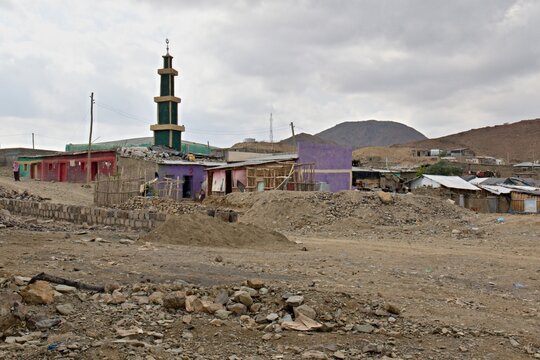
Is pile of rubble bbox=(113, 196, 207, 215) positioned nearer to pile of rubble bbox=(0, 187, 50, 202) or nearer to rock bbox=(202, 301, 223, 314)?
pile of rubble bbox=(0, 187, 50, 202)

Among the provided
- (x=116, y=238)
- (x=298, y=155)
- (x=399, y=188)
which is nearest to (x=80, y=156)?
(x=298, y=155)

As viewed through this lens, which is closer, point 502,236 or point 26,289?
point 26,289

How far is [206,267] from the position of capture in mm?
8469

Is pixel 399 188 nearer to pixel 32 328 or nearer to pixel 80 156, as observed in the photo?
pixel 80 156

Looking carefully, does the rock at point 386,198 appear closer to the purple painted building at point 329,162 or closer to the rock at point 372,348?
the purple painted building at point 329,162

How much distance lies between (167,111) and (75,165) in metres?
9.11

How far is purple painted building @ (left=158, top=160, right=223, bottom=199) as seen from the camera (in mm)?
32656

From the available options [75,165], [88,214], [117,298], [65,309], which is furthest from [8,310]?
[75,165]

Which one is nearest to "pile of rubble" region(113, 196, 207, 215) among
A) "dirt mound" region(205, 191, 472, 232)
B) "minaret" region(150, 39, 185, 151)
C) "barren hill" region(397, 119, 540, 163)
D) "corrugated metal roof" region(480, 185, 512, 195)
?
"dirt mound" region(205, 191, 472, 232)

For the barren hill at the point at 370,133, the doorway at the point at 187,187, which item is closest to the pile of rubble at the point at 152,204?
the doorway at the point at 187,187

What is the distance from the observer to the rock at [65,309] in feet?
17.4

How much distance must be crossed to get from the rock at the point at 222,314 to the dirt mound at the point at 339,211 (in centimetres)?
1331

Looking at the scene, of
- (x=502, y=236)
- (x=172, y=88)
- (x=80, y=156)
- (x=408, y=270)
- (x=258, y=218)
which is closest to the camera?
(x=408, y=270)

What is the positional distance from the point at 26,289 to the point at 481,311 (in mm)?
5231
